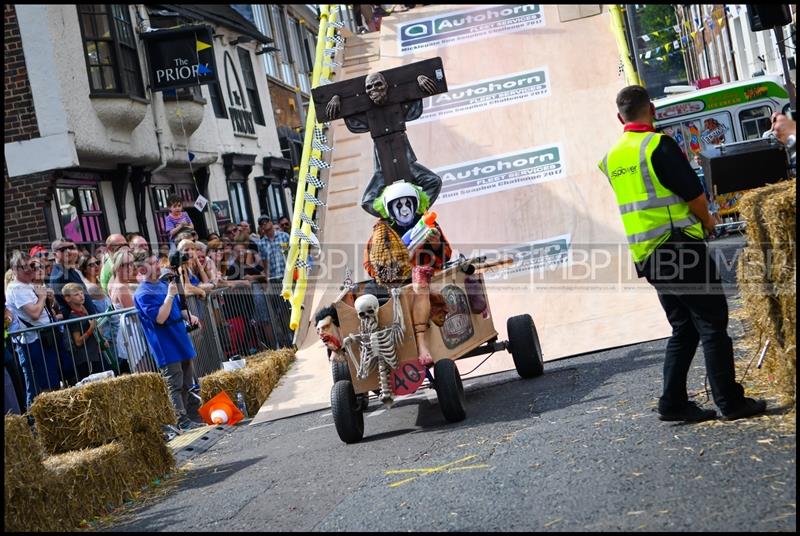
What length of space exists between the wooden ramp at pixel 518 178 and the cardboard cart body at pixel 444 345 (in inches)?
50.6

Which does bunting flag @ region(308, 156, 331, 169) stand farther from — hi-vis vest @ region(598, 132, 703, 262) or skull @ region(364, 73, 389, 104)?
hi-vis vest @ region(598, 132, 703, 262)

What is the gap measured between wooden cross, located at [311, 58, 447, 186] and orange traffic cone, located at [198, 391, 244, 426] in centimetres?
281

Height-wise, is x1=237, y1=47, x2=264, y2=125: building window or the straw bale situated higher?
x1=237, y1=47, x2=264, y2=125: building window

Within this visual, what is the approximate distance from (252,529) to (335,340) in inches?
112

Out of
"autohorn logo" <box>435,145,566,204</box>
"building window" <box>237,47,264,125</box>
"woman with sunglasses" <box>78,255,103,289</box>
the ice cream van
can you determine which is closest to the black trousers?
"woman with sunglasses" <box>78,255,103,289</box>

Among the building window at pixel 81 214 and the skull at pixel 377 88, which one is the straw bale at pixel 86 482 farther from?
the building window at pixel 81 214

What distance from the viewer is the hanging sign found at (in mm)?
21466

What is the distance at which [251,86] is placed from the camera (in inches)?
1271

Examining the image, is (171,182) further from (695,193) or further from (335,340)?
(695,193)

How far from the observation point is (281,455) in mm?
8750

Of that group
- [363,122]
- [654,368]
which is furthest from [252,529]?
[363,122]

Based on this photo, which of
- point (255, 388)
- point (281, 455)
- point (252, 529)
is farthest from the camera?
point (255, 388)

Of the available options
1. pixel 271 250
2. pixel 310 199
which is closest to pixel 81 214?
pixel 271 250

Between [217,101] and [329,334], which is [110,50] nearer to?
[217,101]
